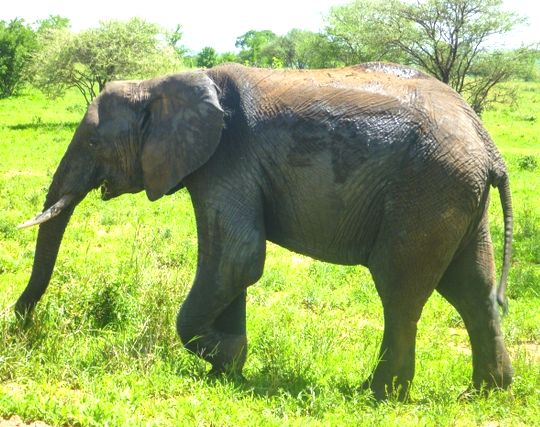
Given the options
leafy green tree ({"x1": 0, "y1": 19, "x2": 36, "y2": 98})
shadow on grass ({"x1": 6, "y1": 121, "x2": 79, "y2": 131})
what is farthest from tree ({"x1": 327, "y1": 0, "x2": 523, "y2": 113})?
leafy green tree ({"x1": 0, "y1": 19, "x2": 36, "y2": 98})

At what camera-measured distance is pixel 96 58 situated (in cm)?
2531

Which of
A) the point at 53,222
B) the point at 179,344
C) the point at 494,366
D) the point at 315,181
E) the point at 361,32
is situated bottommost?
the point at 179,344

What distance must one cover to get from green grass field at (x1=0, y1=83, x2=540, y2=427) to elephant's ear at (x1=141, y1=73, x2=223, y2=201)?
1.16 metres

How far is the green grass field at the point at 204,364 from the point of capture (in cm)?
432

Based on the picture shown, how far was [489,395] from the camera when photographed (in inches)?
196

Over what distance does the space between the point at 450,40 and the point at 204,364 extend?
24518 millimetres

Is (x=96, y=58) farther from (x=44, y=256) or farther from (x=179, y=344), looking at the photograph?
(x=179, y=344)

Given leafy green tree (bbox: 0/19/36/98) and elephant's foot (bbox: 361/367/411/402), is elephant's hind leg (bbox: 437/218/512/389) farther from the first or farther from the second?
leafy green tree (bbox: 0/19/36/98)

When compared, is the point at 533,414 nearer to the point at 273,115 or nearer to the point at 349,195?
the point at 349,195

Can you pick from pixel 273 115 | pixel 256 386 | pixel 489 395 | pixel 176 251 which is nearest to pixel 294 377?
pixel 256 386

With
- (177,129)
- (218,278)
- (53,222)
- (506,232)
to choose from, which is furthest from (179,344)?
(506,232)

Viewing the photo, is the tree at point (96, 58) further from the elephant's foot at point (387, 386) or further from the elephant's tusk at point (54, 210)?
the elephant's foot at point (387, 386)

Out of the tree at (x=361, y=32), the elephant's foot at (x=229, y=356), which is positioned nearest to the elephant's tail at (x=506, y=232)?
the elephant's foot at (x=229, y=356)

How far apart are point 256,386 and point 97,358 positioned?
108 centimetres
